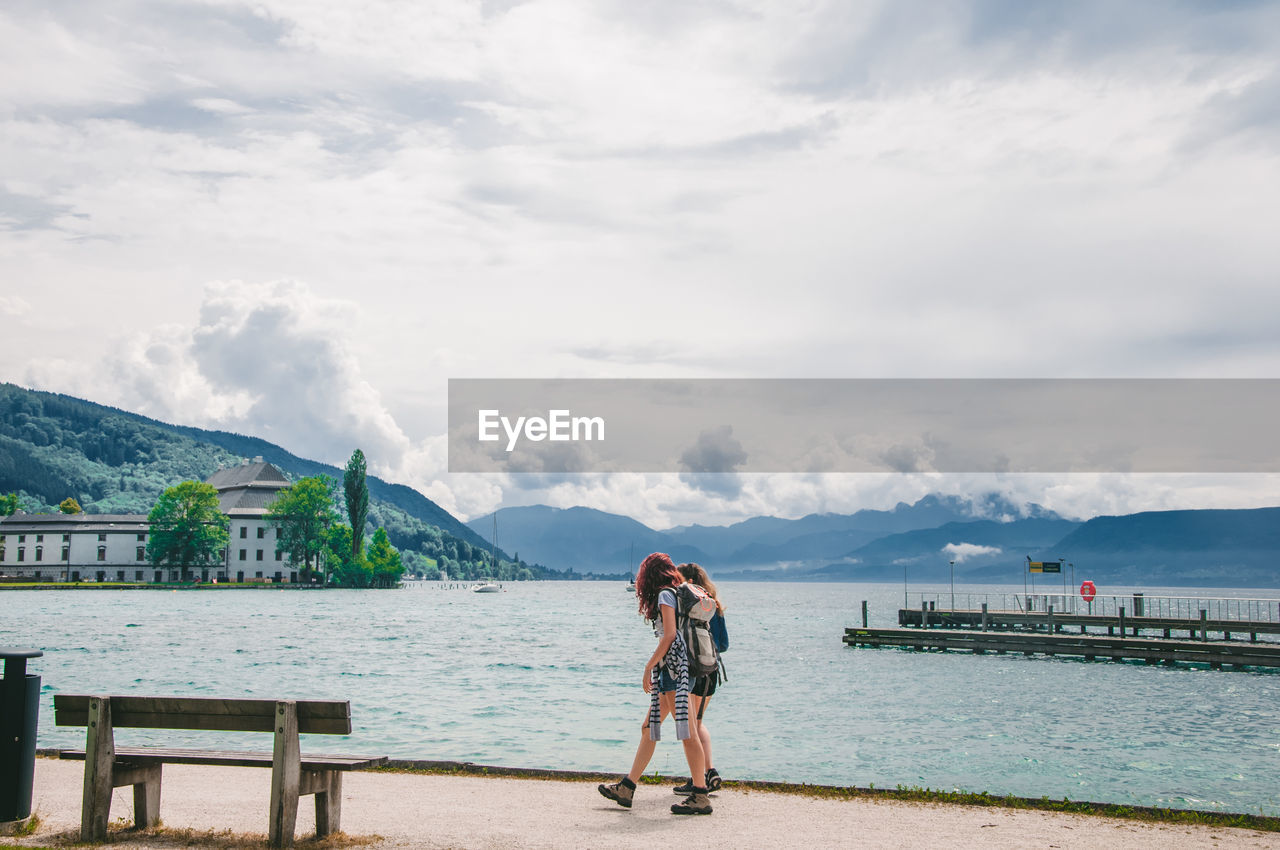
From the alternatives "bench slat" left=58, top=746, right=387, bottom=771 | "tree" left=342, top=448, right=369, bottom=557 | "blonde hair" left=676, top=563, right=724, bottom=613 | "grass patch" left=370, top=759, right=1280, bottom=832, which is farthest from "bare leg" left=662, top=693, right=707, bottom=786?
"tree" left=342, top=448, right=369, bottom=557

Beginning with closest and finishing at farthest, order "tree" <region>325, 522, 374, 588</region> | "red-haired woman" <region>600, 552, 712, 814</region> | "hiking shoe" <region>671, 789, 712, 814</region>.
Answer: "hiking shoe" <region>671, 789, 712, 814</region> < "red-haired woman" <region>600, 552, 712, 814</region> < "tree" <region>325, 522, 374, 588</region>

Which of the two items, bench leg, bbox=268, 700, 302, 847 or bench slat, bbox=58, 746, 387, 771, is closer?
bench leg, bbox=268, 700, 302, 847

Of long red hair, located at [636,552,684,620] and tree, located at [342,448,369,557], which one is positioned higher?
tree, located at [342,448,369,557]

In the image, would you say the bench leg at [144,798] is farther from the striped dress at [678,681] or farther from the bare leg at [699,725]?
the bare leg at [699,725]

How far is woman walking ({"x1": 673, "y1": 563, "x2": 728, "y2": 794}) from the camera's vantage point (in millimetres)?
9903

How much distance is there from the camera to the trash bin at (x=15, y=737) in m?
8.60

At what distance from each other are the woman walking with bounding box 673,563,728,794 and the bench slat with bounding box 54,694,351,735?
10.8 feet

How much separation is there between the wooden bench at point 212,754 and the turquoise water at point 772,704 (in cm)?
859

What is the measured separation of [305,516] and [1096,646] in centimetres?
11252

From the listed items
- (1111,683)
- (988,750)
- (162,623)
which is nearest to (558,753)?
(988,750)

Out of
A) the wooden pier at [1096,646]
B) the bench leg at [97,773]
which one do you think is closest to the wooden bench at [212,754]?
the bench leg at [97,773]

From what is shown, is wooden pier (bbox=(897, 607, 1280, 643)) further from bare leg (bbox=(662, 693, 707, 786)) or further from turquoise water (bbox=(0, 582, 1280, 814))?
bare leg (bbox=(662, 693, 707, 786))

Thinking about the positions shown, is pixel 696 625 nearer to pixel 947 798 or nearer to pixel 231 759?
pixel 947 798

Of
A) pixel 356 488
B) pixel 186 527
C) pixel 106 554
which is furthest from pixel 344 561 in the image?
pixel 106 554
